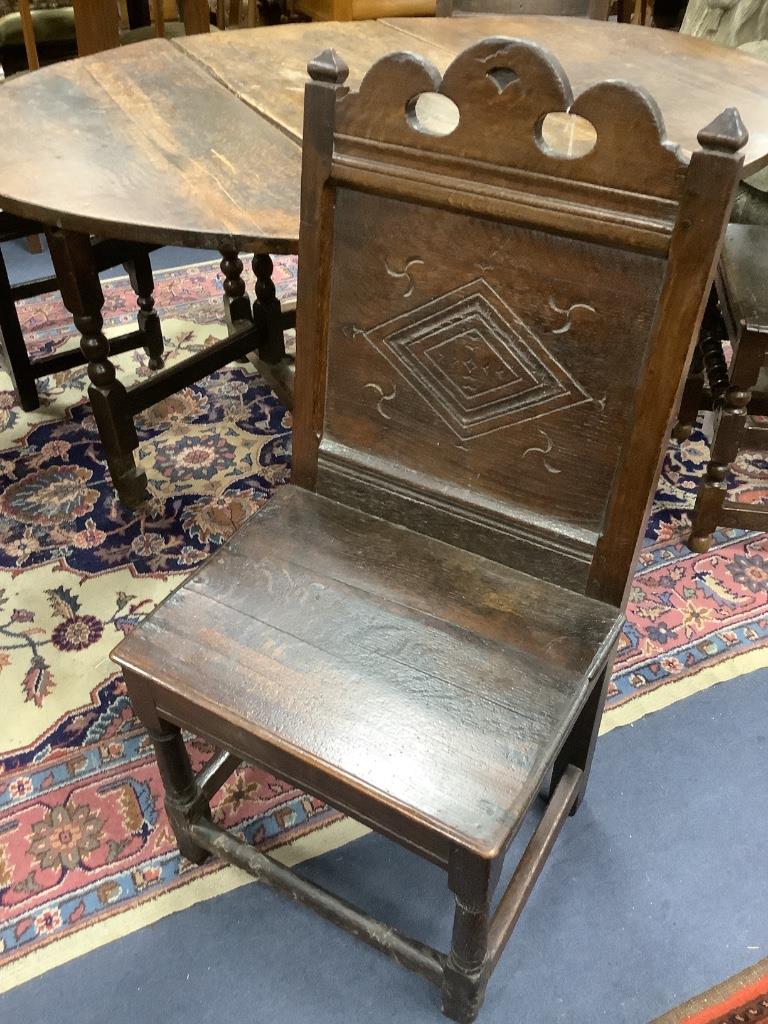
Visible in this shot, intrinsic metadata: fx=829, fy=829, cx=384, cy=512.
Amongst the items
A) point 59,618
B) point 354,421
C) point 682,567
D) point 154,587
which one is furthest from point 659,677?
point 59,618

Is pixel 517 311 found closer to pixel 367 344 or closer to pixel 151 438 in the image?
pixel 367 344

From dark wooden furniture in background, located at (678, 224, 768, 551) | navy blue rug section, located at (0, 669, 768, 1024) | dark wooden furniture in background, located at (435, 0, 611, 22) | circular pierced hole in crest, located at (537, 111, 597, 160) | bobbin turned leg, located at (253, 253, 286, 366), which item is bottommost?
navy blue rug section, located at (0, 669, 768, 1024)

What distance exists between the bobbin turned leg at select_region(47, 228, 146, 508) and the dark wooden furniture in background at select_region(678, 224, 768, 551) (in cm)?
132

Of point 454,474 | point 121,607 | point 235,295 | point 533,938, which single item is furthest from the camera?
point 235,295

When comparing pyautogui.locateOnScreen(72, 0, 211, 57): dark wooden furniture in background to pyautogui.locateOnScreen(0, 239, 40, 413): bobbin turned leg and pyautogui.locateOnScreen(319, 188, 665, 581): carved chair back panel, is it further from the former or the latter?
A: pyautogui.locateOnScreen(319, 188, 665, 581): carved chair back panel

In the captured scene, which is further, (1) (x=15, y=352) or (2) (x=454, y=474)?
(1) (x=15, y=352)

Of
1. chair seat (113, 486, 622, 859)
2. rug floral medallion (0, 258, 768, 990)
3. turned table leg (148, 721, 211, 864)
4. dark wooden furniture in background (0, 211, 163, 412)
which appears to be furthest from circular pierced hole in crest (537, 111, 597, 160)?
turned table leg (148, 721, 211, 864)

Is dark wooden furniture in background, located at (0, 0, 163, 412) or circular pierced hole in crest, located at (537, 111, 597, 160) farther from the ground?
circular pierced hole in crest, located at (537, 111, 597, 160)

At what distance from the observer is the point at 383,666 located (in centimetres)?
102

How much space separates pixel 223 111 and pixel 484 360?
→ 1052 mm

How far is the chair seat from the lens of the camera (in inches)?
35.6

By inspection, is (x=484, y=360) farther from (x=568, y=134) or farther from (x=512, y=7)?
(x=512, y=7)

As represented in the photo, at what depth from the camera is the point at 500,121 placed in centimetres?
89

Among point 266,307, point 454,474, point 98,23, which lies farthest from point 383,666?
point 98,23
